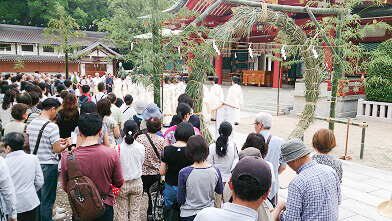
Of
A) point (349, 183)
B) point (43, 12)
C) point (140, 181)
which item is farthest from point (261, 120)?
point (43, 12)

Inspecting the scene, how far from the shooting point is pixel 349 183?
615 centimetres

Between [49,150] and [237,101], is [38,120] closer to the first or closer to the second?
[49,150]

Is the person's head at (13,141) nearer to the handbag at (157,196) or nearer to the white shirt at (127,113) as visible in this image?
the handbag at (157,196)

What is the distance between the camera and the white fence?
13.1 m

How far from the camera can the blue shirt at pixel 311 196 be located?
2.36 m

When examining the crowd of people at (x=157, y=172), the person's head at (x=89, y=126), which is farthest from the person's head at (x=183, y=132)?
the person's head at (x=89, y=126)

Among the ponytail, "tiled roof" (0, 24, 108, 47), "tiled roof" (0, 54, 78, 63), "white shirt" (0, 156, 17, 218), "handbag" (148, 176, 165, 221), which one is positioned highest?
"tiled roof" (0, 24, 108, 47)

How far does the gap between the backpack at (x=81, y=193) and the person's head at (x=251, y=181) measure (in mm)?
1482

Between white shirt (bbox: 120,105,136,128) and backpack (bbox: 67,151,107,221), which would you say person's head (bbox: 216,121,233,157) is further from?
white shirt (bbox: 120,105,136,128)

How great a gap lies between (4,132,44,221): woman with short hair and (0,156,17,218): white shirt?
1.36ft

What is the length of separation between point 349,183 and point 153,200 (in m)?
4.05

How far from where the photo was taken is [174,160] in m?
3.49

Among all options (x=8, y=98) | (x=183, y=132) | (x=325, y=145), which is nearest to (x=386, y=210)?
(x=325, y=145)

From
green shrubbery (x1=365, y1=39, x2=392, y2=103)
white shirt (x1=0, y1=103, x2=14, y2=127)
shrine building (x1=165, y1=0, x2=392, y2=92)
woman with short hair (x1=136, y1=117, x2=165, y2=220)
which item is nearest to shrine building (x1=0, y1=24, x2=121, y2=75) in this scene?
shrine building (x1=165, y1=0, x2=392, y2=92)
